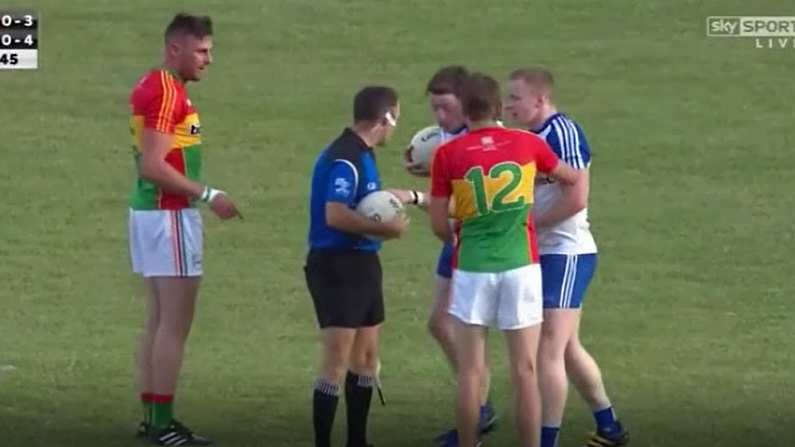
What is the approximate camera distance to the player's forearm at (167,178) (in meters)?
8.84

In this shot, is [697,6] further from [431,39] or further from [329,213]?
[329,213]

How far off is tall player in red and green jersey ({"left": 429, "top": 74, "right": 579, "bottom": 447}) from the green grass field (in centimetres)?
107

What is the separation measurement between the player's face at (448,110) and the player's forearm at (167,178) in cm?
114

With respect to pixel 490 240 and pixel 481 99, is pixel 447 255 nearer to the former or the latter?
pixel 490 240

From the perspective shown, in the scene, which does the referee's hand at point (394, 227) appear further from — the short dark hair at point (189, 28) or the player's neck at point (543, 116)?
the short dark hair at point (189, 28)

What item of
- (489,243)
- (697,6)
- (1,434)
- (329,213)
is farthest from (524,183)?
(697,6)

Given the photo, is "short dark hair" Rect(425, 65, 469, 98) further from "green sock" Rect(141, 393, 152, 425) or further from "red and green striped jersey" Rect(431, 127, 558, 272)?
"green sock" Rect(141, 393, 152, 425)

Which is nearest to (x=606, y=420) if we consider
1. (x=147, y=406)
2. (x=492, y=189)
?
(x=492, y=189)

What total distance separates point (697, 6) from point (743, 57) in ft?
7.12

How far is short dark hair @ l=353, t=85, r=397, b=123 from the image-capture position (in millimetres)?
8617

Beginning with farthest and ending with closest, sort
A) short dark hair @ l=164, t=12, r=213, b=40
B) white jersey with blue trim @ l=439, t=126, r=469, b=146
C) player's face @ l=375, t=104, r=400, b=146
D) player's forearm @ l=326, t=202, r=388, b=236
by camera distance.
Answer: white jersey with blue trim @ l=439, t=126, r=469, b=146
short dark hair @ l=164, t=12, r=213, b=40
player's face @ l=375, t=104, r=400, b=146
player's forearm @ l=326, t=202, r=388, b=236

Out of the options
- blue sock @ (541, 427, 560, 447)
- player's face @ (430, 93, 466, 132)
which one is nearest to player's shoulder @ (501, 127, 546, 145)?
player's face @ (430, 93, 466, 132)

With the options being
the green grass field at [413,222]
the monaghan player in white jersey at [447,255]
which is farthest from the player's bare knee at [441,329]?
the green grass field at [413,222]

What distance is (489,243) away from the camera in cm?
821
